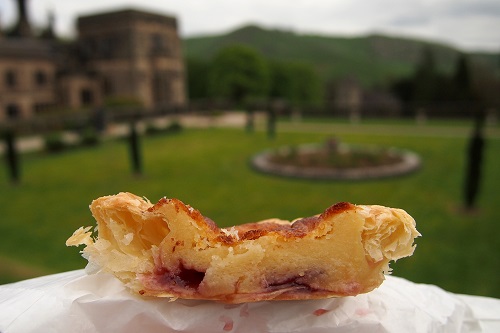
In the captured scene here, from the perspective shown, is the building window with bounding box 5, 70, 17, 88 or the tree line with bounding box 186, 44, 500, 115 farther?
the tree line with bounding box 186, 44, 500, 115

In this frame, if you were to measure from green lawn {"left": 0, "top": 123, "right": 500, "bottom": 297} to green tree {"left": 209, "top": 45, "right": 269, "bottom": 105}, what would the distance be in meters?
34.4

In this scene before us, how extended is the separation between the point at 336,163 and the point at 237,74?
42.5 meters

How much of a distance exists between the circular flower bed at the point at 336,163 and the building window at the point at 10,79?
28236mm

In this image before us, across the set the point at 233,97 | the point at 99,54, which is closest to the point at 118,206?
the point at 99,54

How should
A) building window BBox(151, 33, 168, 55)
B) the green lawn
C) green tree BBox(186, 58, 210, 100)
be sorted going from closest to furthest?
the green lawn
building window BBox(151, 33, 168, 55)
green tree BBox(186, 58, 210, 100)

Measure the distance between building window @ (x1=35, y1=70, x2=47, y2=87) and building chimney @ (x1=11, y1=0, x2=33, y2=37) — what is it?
6437 mm

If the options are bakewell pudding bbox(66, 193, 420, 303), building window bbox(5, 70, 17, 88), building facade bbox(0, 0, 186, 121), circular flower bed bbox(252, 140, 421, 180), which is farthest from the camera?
building facade bbox(0, 0, 186, 121)

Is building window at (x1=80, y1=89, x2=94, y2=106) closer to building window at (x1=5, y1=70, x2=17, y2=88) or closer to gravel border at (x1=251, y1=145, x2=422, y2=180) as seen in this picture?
building window at (x1=5, y1=70, x2=17, y2=88)

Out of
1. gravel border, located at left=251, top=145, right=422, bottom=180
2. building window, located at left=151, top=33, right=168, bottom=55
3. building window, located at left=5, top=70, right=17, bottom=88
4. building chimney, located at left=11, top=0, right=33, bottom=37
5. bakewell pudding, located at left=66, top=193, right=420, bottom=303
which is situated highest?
building chimney, located at left=11, top=0, right=33, bottom=37

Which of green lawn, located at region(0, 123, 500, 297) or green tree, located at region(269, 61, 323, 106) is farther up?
green tree, located at region(269, 61, 323, 106)

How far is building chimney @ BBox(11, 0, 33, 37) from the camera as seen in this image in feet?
139

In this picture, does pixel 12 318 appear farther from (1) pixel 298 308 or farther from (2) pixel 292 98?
(2) pixel 292 98

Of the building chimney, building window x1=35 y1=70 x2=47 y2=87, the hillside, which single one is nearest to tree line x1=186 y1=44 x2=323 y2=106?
the hillside

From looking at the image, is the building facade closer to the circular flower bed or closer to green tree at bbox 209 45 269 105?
green tree at bbox 209 45 269 105
